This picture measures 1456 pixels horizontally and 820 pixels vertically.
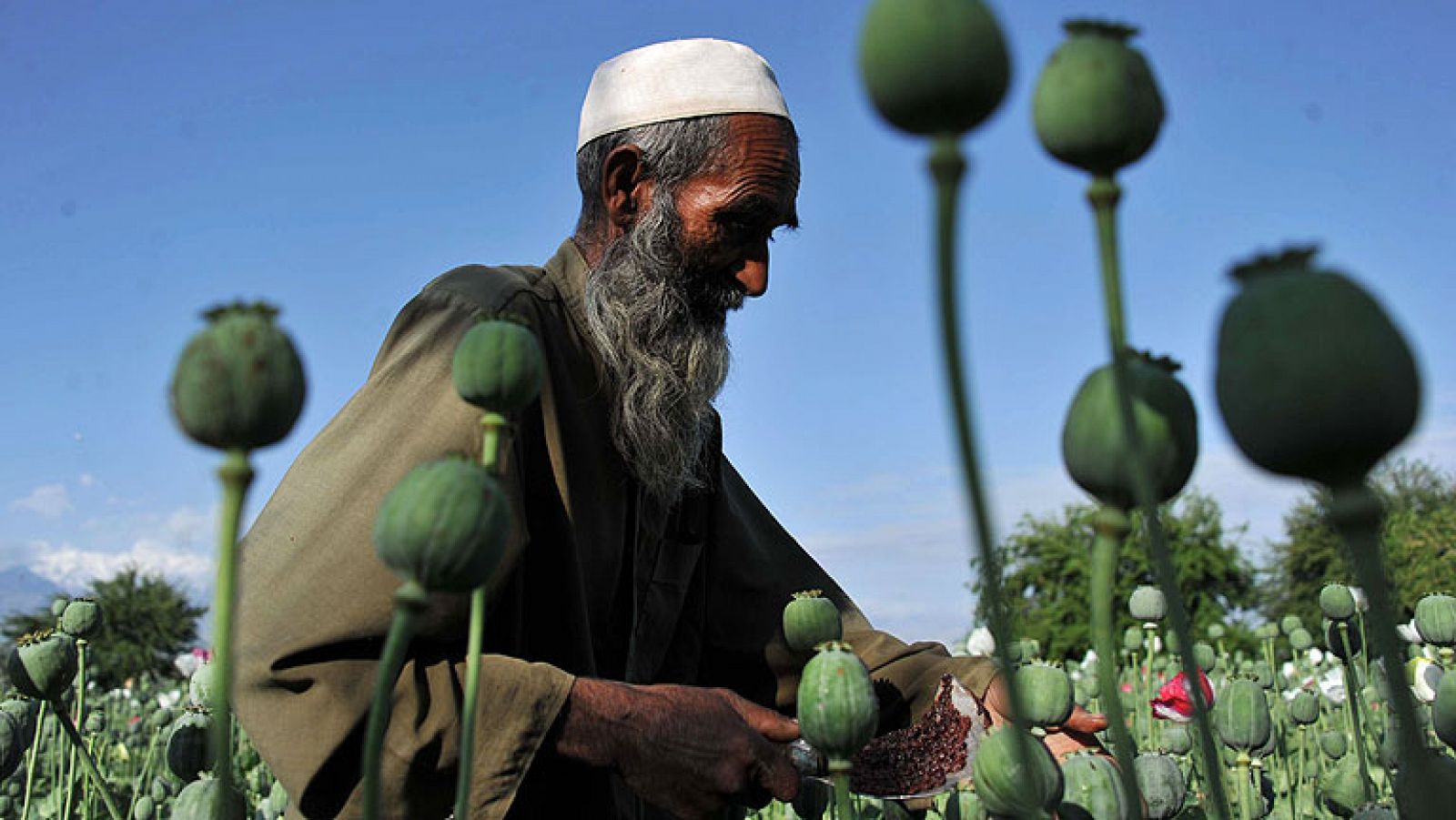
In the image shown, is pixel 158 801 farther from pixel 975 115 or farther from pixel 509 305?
pixel 975 115

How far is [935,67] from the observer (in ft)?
1.50

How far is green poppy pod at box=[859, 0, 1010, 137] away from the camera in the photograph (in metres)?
0.46

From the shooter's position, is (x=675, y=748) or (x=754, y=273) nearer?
(x=675, y=748)

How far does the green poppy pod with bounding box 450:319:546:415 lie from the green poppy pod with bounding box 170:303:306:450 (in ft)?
0.39

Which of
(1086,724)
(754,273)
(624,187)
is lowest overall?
(1086,724)

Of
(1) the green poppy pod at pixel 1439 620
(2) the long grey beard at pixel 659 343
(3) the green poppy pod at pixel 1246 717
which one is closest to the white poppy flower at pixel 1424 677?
(1) the green poppy pod at pixel 1439 620

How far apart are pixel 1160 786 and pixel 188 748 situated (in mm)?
972

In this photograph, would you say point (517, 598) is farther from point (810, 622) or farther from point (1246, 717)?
point (1246, 717)

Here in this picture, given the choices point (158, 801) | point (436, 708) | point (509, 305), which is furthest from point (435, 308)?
point (158, 801)

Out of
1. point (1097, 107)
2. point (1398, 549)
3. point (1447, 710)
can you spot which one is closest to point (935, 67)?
point (1097, 107)

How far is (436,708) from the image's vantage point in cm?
143

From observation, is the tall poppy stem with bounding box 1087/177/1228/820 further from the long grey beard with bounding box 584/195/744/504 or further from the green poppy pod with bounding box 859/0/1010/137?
the long grey beard with bounding box 584/195/744/504

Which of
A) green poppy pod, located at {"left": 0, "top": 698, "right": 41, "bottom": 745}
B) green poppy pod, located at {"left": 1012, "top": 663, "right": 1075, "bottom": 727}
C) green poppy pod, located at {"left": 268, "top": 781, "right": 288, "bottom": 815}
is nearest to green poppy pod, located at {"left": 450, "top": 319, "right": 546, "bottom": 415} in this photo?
green poppy pod, located at {"left": 1012, "top": 663, "right": 1075, "bottom": 727}

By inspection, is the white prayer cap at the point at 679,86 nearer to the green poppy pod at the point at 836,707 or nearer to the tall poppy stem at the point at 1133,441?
the green poppy pod at the point at 836,707
